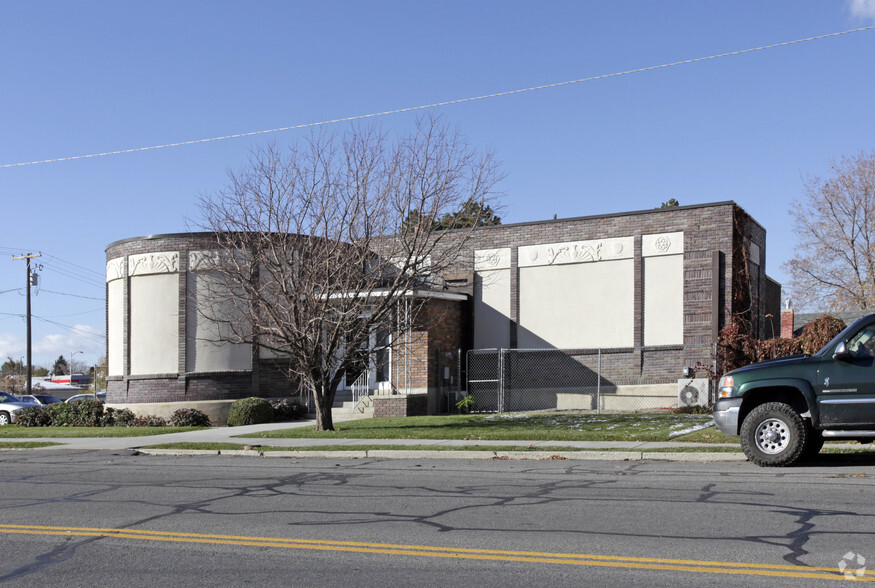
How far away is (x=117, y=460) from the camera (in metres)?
16.3

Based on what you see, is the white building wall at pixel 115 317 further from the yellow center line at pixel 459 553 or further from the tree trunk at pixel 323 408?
the yellow center line at pixel 459 553

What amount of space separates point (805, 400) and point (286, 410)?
1796 cm

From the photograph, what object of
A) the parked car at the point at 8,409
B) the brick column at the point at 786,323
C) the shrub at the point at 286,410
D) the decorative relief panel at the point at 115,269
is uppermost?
the decorative relief panel at the point at 115,269

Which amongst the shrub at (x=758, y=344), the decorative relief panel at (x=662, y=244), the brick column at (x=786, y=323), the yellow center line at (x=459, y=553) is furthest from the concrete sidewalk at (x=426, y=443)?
the brick column at (x=786, y=323)

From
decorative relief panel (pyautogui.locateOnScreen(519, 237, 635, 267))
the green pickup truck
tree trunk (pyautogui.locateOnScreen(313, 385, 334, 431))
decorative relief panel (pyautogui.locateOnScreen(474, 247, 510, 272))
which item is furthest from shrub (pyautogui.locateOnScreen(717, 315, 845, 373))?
tree trunk (pyautogui.locateOnScreen(313, 385, 334, 431))

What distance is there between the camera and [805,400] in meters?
11.8

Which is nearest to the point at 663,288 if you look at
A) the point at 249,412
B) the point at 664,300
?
the point at 664,300

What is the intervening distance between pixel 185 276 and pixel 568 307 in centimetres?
1257

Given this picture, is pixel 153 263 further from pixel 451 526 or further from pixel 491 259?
pixel 451 526

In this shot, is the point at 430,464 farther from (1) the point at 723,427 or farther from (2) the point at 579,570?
(2) the point at 579,570

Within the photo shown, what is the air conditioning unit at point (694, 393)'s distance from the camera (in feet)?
80.8

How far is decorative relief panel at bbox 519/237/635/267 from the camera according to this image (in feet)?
89.6

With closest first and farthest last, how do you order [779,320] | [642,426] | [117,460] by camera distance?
1. [117,460]
2. [642,426]
3. [779,320]

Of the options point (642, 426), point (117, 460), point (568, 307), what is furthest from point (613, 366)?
point (117, 460)
